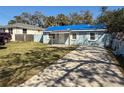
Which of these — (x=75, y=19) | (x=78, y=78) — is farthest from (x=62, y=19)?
(x=78, y=78)

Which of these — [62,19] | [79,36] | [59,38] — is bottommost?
[59,38]

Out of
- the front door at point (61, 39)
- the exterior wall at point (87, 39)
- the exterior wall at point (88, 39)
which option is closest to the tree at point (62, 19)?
the front door at point (61, 39)

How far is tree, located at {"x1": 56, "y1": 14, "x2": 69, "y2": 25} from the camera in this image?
5731 centimetres

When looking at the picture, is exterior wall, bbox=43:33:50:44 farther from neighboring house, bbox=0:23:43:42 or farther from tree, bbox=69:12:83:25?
tree, bbox=69:12:83:25

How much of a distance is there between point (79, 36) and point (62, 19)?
79.7 feet

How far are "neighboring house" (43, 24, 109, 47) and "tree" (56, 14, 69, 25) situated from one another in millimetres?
20767

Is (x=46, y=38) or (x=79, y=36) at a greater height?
(x=79, y=36)

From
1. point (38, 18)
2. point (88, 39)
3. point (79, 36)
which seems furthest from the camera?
point (38, 18)

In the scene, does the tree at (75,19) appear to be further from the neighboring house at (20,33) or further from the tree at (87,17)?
the neighboring house at (20,33)

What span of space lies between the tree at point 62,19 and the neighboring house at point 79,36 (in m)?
20.8

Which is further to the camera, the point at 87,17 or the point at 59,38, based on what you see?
the point at 87,17

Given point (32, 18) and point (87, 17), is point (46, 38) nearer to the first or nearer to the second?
point (87, 17)

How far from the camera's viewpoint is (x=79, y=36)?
33.8 meters

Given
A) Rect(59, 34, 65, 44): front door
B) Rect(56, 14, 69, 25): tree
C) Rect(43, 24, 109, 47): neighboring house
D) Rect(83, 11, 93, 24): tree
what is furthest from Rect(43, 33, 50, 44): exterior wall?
Rect(83, 11, 93, 24): tree
